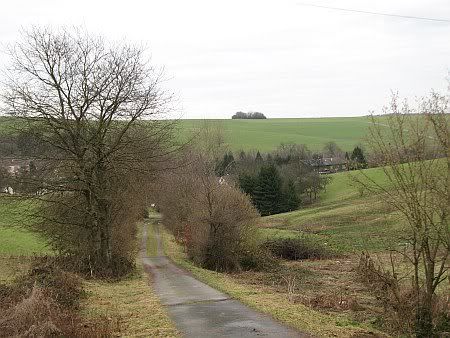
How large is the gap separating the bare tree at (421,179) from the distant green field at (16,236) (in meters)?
17.1

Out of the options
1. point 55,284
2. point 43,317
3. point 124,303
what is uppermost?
point 43,317

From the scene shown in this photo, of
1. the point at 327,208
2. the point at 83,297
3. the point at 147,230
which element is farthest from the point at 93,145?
the point at 327,208

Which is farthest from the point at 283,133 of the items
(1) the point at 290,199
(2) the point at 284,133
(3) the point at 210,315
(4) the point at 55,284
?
(3) the point at 210,315

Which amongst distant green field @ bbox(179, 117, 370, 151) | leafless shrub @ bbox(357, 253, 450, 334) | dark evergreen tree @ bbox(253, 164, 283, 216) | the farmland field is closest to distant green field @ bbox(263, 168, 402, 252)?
dark evergreen tree @ bbox(253, 164, 283, 216)

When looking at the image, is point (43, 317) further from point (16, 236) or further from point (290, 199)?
point (290, 199)

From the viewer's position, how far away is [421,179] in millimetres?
11133

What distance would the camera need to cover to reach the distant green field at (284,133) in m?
118

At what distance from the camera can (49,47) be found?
21.1m

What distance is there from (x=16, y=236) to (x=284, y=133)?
10213 cm

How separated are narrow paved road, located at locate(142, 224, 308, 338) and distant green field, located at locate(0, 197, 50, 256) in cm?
807

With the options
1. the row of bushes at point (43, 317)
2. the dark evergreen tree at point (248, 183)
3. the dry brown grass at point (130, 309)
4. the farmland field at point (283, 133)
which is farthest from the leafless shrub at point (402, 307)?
the farmland field at point (283, 133)

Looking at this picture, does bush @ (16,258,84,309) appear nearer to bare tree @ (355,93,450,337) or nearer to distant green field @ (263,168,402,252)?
bare tree @ (355,93,450,337)

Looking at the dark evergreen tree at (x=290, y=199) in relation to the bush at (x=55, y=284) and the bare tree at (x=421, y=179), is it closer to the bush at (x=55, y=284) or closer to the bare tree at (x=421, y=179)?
the bush at (x=55, y=284)

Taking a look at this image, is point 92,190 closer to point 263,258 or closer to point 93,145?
point 93,145
